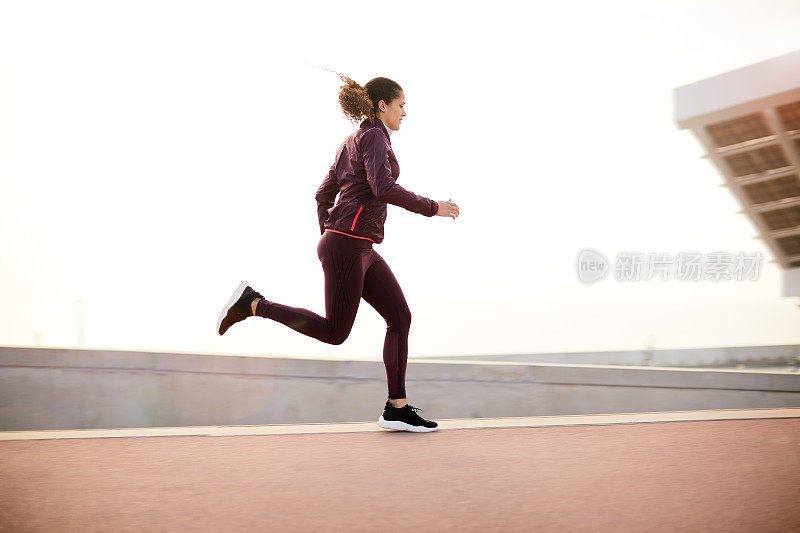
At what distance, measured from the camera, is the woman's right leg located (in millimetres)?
3404

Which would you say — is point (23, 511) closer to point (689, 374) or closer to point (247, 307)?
point (247, 307)

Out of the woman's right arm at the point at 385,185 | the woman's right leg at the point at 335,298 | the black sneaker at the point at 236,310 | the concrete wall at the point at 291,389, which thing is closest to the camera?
the woman's right arm at the point at 385,185

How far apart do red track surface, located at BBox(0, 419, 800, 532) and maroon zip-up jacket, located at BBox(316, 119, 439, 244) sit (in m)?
1.07

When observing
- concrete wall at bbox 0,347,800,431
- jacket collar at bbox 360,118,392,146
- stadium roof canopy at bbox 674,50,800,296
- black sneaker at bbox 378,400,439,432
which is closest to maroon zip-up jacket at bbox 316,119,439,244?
jacket collar at bbox 360,118,392,146

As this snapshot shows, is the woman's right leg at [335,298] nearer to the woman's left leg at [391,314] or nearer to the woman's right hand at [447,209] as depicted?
the woman's left leg at [391,314]

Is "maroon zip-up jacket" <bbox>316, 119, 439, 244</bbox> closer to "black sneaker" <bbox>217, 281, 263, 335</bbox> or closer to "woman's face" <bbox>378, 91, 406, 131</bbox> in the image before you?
"woman's face" <bbox>378, 91, 406, 131</bbox>

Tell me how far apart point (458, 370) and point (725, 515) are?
813 cm

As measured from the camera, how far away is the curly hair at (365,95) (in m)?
3.50

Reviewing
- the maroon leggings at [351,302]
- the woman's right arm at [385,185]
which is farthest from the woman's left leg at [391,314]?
the woman's right arm at [385,185]

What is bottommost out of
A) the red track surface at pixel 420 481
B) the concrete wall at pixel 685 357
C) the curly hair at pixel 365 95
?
the concrete wall at pixel 685 357

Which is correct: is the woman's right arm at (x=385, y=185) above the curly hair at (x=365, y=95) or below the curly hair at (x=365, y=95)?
below

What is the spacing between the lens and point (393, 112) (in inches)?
140

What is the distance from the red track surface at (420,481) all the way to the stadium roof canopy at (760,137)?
1834 centimetres

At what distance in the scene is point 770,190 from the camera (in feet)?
88.5
